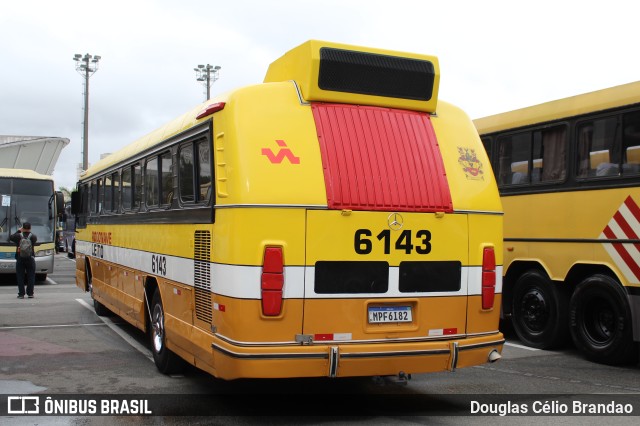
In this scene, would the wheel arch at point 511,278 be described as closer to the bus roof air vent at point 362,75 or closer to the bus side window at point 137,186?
the bus roof air vent at point 362,75

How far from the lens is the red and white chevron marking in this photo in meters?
8.72

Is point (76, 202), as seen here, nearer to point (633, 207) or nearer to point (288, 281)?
point (288, 281)

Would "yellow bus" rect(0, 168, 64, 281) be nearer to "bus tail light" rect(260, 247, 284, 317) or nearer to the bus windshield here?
the bus windshield

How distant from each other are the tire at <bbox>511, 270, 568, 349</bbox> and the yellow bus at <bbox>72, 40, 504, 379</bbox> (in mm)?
3458

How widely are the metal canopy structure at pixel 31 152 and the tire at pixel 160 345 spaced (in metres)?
46.8

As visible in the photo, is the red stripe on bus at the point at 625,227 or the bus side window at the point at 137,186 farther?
the bus side window at the point at 137,186

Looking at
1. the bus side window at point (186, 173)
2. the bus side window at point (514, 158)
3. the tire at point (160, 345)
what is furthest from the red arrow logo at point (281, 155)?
the bus side window at point (514, 158)

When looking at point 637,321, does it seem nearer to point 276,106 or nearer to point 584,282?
point 584,282

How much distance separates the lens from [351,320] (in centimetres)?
618

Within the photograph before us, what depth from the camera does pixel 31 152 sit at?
53250 mm

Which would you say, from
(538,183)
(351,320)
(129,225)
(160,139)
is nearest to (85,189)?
(129,225)

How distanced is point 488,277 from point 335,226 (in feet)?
5.39

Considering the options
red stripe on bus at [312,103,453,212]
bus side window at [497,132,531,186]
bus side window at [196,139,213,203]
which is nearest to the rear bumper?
red stripe on bus at [312,103,453,212]

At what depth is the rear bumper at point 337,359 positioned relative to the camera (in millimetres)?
5875
